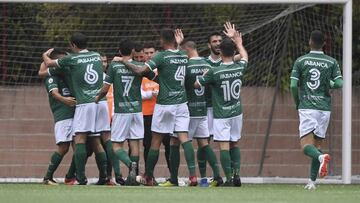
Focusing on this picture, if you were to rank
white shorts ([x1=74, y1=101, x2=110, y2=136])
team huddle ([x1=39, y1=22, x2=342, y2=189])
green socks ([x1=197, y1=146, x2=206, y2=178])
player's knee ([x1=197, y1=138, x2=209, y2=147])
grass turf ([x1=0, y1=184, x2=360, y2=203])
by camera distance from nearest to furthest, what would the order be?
grass turf ([x1=0, y1=184, x2=360, y2=203]) < team huddle ([x1=39, y1=22, x2=342, y2=189]) < white shorts ([x1=74, y1=101, x2=110, y2=136]) < player's knee ([x1=197, y1=138, x2=209, y2=147]) < green socks ([x1=197, y1=146, x2=206, y2=178])

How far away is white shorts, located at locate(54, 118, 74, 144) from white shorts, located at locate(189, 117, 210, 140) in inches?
68.7

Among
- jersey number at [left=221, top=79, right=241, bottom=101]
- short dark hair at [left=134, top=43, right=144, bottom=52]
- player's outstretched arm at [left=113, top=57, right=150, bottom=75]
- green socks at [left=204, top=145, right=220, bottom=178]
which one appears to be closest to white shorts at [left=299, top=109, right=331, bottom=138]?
jersey number at [left=221, top=79, right=241, bottom=101]

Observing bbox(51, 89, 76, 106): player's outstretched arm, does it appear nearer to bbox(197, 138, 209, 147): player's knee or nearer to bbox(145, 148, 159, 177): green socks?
bbox(145, 148, 159, 177): green socks

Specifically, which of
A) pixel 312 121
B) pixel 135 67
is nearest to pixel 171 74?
pixel 135 67

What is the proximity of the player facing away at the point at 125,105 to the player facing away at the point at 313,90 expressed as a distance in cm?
238

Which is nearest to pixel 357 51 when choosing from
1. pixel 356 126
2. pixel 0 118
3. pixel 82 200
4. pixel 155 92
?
pixel 356 126

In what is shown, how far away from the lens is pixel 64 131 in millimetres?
16641

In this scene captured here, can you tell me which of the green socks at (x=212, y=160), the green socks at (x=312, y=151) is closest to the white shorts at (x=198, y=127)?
the green socks at (x=212, y=160)

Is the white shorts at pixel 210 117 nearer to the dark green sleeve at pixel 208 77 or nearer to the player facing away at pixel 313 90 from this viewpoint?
the dark green sleeve at pixel 208 77

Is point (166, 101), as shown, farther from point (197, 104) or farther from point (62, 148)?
point (62, 148)

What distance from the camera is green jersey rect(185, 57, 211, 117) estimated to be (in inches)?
652

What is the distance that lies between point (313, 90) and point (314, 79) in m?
0.15

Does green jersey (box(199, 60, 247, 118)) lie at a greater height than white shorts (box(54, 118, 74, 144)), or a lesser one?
greater

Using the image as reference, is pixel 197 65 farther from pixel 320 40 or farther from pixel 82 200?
pixel 82 200
